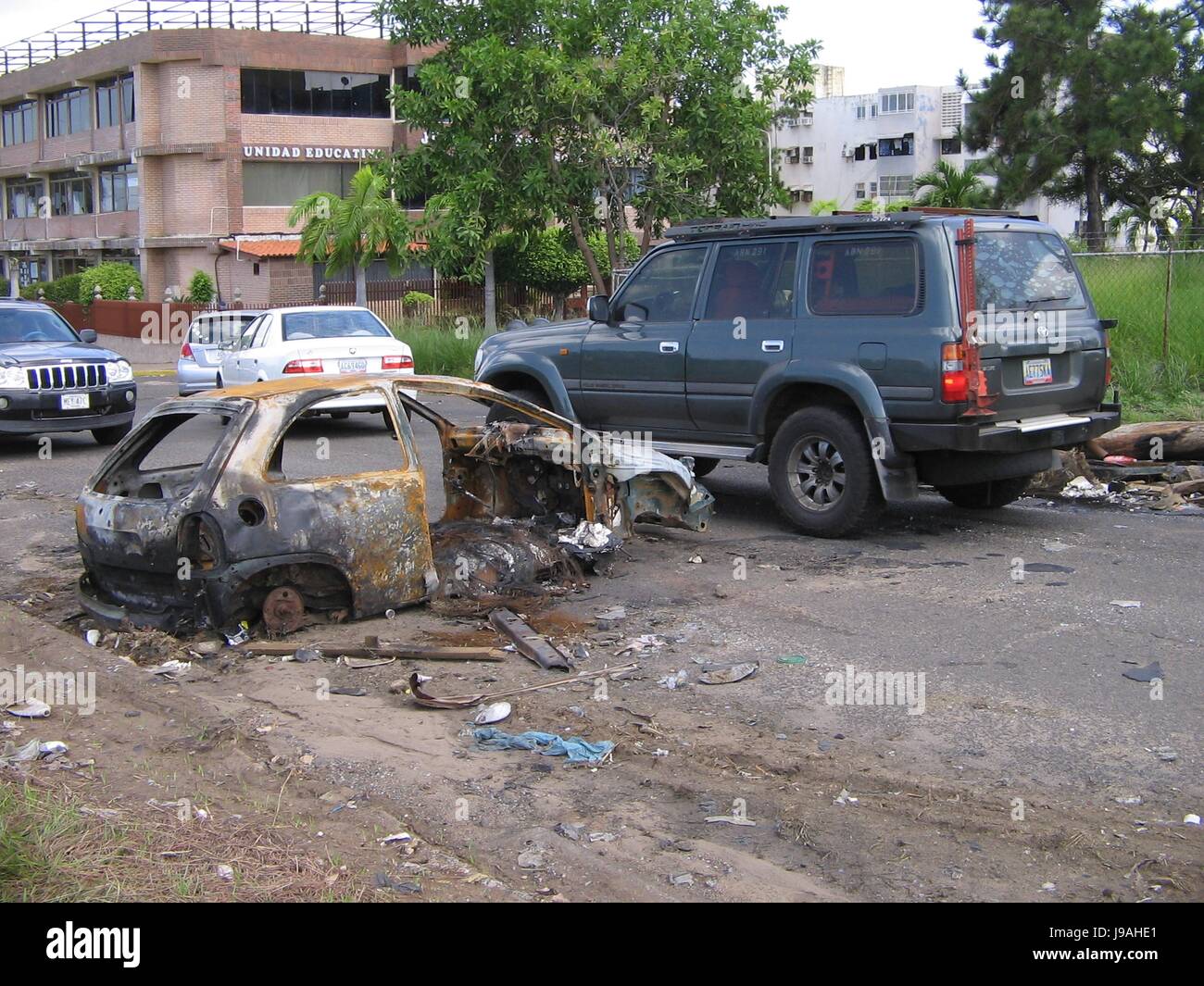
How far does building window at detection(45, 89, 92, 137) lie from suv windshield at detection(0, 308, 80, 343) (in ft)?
124

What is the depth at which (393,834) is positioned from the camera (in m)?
4.66

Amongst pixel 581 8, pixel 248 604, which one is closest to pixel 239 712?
pixel 248 604

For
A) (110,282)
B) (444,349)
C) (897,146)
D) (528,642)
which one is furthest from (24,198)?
(528,642)

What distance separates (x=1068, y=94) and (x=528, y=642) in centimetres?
3289

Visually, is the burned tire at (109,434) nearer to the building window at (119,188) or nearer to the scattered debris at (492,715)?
the scattered debris at (492,715)

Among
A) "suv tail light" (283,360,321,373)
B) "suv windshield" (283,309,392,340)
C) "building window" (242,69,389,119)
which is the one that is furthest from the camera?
"building window" (242,69,389,119)

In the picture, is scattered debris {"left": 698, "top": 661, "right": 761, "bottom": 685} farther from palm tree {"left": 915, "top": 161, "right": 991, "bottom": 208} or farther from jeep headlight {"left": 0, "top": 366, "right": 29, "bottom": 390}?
palm tree {"left": 915, "top": 161, "right": 991, "bottom": 208}

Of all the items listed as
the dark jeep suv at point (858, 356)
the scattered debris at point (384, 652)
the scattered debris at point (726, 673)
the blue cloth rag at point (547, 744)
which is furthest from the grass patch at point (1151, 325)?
the blue cloth rag at point (547, 744)

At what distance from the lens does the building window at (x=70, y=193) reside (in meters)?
50.8

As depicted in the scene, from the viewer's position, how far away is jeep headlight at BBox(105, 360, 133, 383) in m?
14.9

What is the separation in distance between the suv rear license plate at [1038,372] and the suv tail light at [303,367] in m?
9.24

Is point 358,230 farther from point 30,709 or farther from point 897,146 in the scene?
point 897,146

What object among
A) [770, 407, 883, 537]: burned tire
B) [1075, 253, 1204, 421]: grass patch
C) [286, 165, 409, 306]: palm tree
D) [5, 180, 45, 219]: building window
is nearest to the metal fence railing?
[1075, 253, 1204, 421]: grass patch

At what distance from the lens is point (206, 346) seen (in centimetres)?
2102
